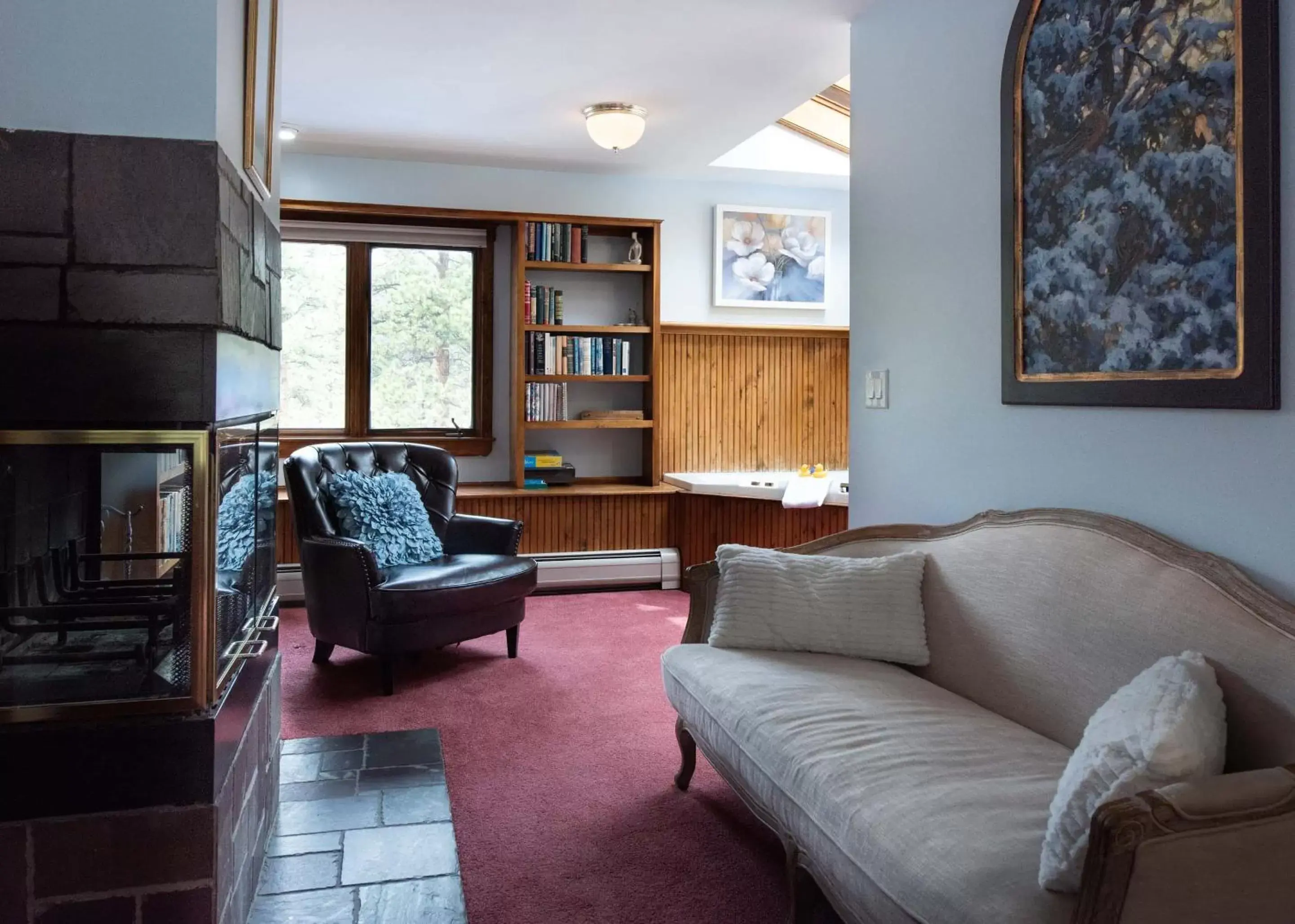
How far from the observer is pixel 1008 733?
2.00m

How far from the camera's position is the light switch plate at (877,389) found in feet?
10.5

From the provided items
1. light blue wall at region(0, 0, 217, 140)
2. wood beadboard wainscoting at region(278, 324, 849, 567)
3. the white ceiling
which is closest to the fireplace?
light blue wall at region(0, 0, 217, 140)

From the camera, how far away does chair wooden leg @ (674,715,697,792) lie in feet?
8.77

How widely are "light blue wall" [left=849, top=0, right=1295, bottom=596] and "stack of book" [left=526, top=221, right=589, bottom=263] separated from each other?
233 centimetres

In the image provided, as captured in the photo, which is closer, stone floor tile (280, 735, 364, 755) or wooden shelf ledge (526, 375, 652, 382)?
stone floor tile (280, 735, 364, 755)

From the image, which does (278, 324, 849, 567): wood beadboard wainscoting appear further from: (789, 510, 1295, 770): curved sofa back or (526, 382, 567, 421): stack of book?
(789, 510, 1295, 770): curved sofa back

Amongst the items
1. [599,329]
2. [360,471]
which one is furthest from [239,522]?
[599,329]

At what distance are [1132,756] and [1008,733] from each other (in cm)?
62

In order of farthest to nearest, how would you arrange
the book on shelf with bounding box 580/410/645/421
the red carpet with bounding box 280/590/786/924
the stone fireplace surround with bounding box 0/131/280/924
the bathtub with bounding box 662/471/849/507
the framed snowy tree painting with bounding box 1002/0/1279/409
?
the book on shelf with bounding box 580/410/645/421, the bathtub with bounding box 662/471/849/507, the red carpet with bounding box 280/590/786/924, the framed snowy tree painting with bounding box 1002/0/1279/409, the stone fireplace surround with bounding box 0/131/280/924

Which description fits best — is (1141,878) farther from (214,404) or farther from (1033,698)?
(214,404)

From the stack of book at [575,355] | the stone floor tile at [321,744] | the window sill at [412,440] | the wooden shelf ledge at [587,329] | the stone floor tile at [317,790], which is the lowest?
the stone floor tile at [317,790]

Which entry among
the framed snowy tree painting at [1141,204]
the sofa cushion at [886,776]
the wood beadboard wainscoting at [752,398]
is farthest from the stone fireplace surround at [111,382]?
the wood beadboard wainscoting at [752,398]

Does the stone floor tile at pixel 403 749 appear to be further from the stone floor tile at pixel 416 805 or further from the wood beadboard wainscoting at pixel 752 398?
the wood beadboard wainscoting at pixel 752 398

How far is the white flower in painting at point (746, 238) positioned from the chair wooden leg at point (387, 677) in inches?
131
